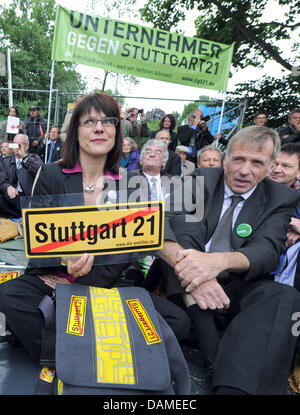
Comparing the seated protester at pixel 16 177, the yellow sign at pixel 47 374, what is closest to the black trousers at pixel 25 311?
the yellow sign at pixel 47 374

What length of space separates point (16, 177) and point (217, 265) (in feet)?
12.3

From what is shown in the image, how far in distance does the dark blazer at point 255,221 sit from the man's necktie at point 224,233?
3 centimetres

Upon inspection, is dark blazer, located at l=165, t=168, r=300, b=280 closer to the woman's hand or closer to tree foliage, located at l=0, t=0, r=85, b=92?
the woman's hand

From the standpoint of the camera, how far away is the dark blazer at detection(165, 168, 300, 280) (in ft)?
4.99

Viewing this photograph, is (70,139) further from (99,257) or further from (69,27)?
(69,27)

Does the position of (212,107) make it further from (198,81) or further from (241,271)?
(241,271)

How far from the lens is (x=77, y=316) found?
1.18 m

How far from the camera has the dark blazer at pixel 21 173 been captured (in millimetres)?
4062

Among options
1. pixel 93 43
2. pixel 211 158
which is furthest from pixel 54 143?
pixel 211 158

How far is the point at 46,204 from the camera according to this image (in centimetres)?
123

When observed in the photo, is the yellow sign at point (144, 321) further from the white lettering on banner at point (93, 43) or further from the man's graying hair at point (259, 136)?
the white lettering on banner at point (93, 43)

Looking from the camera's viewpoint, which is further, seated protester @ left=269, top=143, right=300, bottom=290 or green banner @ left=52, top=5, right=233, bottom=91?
green banner @ left=52, top=5, right=233, bottom=91

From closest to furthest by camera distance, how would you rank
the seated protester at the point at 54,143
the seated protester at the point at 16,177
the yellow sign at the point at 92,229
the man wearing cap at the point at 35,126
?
the yellow sign at the point at 92,229 < the seated protester at the point at 16,177 < the seated protester at the point at 54,143 < the man wearing cap at the point at 35,126

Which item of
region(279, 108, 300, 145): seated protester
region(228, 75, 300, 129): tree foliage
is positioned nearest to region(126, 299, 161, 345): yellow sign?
region(279, 108, 300, 145): seated protester
